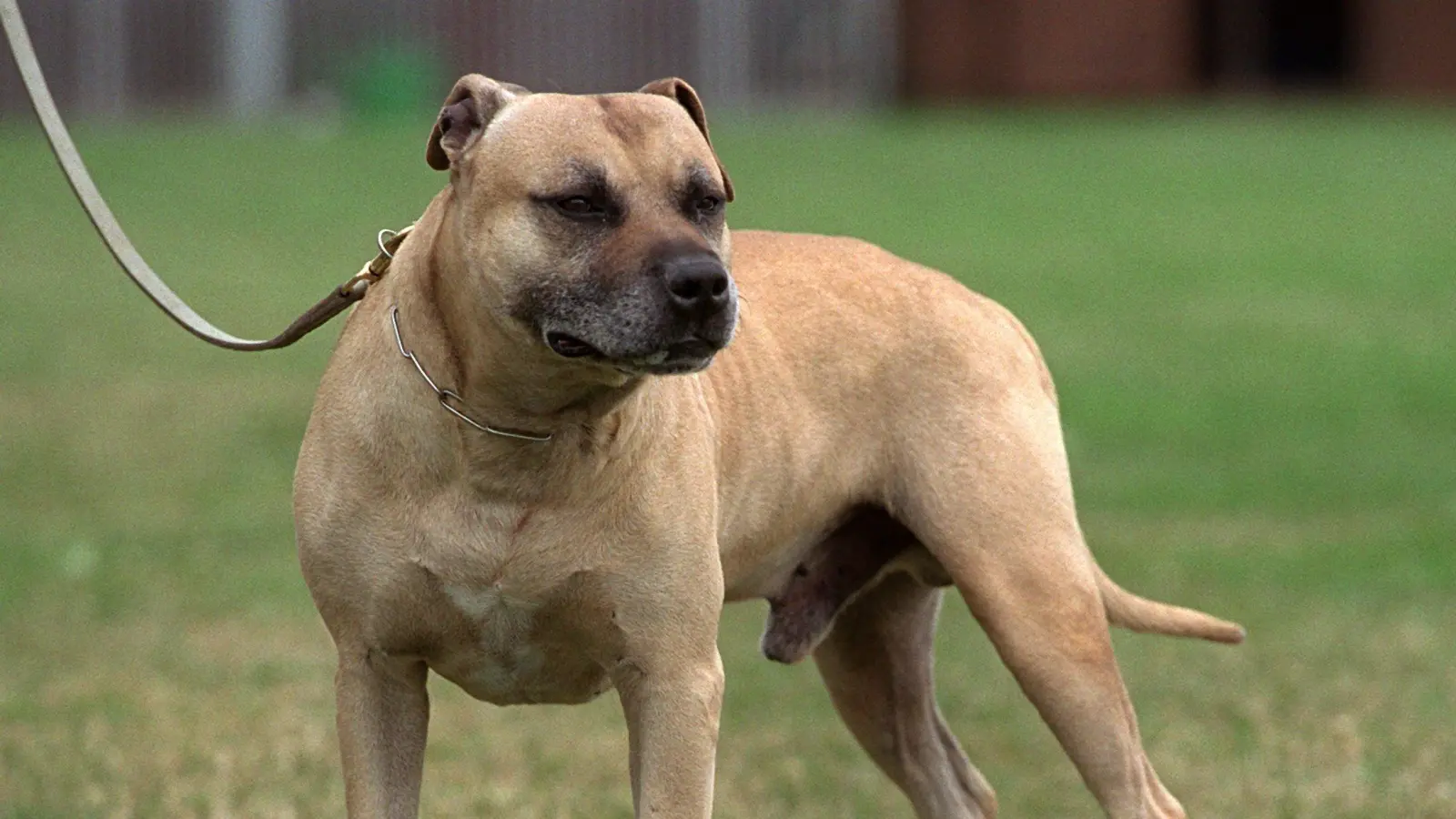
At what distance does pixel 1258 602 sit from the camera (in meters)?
9.59

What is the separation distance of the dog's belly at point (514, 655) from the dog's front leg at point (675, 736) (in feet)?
0.58

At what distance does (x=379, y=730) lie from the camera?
5008mm

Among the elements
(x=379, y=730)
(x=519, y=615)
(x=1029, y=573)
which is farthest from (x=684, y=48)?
(x=519, y=615)

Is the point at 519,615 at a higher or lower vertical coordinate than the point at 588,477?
lower

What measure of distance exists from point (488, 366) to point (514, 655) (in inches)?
24.5

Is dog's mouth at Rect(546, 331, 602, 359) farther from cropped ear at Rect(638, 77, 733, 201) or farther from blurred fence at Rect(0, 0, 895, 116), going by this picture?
blurred fence at Rect(0, 0, 895, 116)

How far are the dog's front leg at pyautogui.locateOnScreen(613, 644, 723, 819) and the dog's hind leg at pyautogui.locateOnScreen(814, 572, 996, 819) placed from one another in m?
1.50

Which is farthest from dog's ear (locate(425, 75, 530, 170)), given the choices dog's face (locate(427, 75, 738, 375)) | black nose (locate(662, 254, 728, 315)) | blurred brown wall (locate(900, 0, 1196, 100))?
blurred brown wall (locate(900, 0, 1196, 100))

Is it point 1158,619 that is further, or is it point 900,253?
point 900,253

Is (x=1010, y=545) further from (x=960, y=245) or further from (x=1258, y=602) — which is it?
(x=960, y=245)

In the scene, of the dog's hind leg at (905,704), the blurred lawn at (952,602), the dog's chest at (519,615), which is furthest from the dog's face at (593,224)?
the blurred lawn at (952,602)

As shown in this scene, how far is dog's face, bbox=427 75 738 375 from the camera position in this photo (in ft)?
14.9

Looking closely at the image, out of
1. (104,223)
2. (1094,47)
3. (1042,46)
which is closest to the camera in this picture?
(104,223)

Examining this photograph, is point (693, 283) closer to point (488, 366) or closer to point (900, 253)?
point (488, 366)
